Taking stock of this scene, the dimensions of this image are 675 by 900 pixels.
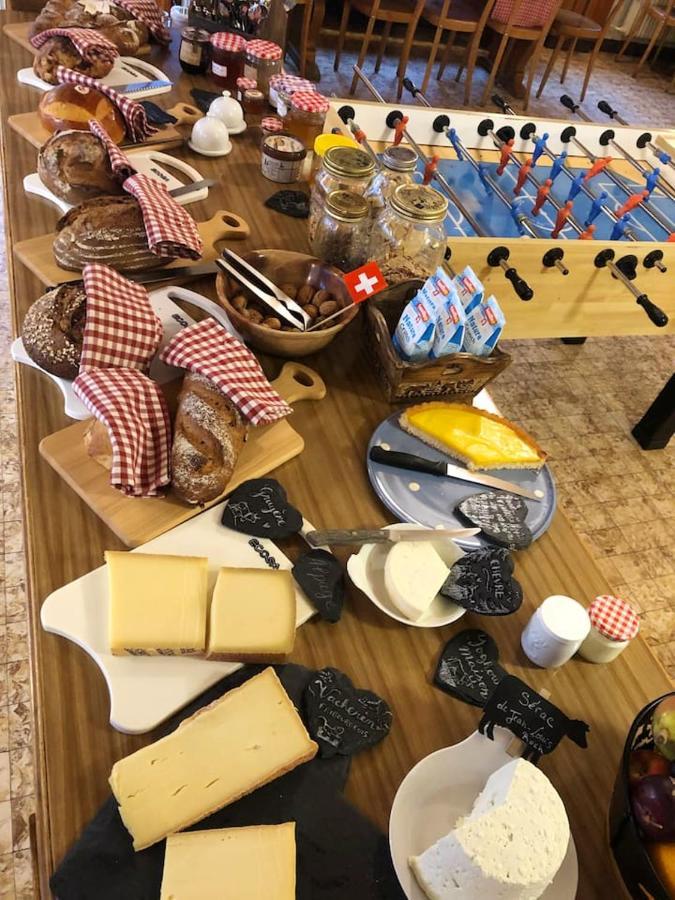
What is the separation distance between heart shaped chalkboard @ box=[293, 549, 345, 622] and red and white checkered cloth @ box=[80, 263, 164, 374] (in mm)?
404

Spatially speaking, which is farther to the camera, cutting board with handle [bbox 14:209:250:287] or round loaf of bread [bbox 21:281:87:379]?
cutting board with handle [bbox 14:209:250:287]

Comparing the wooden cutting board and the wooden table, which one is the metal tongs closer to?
the wooden table

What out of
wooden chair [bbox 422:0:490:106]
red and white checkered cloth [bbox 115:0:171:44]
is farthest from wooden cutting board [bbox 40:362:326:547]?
wooden chair [bbox 422:0:490:106]

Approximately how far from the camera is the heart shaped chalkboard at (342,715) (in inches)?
30.3

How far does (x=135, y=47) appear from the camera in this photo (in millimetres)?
1812

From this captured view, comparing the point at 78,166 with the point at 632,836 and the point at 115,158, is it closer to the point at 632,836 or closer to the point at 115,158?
the point at 115,158

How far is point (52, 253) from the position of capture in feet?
4.02

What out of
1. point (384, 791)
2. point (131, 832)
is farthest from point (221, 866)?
point (384, 791)

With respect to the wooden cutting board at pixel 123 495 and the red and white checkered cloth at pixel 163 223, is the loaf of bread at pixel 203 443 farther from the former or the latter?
the red and white checkered cloth at pixel 163 223

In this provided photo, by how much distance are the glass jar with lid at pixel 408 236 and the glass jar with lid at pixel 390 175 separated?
0.05 meters

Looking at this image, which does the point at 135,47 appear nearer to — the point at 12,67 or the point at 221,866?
the point at 12,67

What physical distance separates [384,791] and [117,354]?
27.4 inches

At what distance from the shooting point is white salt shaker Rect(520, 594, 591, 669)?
Result: 0.86 meters

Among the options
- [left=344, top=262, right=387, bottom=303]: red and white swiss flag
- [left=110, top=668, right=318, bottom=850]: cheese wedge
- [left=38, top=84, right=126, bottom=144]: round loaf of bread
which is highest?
[left=344, top=262, right=387, bottom=303]: red and white swiss flag
